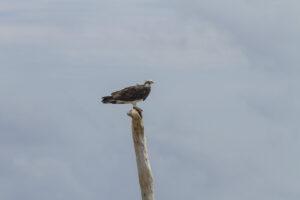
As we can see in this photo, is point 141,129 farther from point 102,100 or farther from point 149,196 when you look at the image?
point 102,100

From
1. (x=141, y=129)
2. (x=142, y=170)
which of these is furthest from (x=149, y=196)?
(x=141, y=129)

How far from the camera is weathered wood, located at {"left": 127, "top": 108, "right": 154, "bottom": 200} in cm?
1659

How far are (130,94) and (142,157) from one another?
510cm

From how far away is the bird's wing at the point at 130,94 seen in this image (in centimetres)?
2130

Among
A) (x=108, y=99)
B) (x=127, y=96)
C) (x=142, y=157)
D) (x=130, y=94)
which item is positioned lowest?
(x=142, y=157)

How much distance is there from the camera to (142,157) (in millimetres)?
16891

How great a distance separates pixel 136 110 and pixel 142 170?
7.37ft

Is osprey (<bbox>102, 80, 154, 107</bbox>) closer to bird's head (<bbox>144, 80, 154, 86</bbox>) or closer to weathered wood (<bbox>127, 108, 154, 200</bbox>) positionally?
bird's head (<bbox>144, 80, 154, 86</bbox>)

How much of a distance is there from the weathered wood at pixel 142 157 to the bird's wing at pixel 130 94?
12.8ft

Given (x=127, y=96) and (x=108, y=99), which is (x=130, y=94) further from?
(x=108, y=99)

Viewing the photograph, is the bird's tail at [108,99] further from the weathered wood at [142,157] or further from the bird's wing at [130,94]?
the weathered wood at [142,157]

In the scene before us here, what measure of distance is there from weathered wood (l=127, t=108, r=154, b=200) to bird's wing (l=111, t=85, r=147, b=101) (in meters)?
3.89

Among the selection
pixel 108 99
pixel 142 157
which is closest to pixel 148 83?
pixel 108 99

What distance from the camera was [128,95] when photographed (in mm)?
21531
